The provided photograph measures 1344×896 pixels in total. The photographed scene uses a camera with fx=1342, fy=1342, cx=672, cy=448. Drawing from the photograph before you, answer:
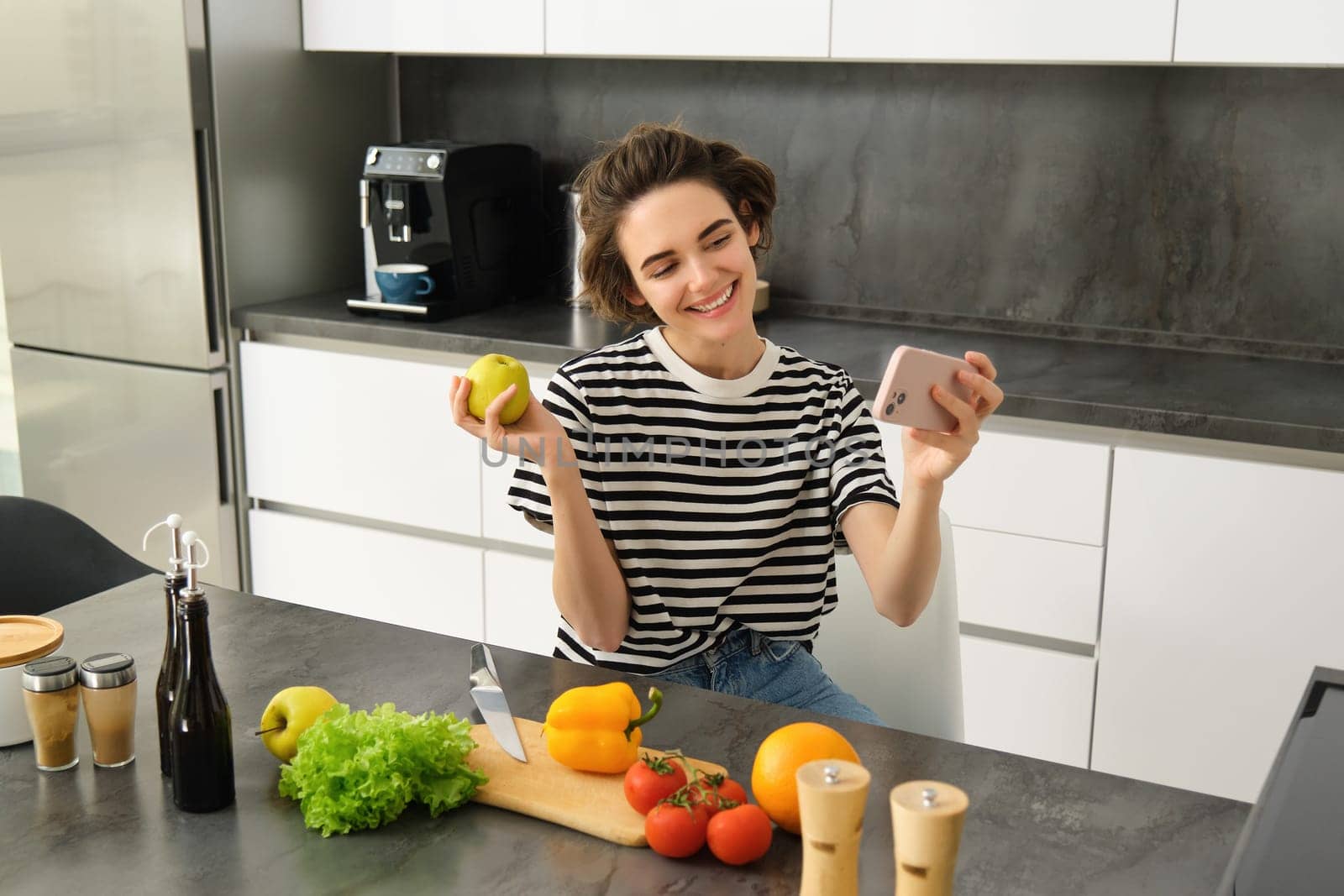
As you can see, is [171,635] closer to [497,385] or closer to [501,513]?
[497,385]

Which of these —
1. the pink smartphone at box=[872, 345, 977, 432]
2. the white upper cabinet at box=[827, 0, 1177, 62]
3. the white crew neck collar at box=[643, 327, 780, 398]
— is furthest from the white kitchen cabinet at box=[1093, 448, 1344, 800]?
the pink smartphone at box=[872, 345, 977, 432]

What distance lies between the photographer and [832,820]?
2.49ft

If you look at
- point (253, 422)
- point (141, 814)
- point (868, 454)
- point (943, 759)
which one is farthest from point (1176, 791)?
point (253, 422)

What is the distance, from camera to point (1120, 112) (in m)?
2.63

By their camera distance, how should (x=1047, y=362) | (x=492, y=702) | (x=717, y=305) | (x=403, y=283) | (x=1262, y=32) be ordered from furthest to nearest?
(x=403, y=283) → (x=1047, y=362) → (x=1262, y=32) → (x=717, y=305) → (x=492, y=702)

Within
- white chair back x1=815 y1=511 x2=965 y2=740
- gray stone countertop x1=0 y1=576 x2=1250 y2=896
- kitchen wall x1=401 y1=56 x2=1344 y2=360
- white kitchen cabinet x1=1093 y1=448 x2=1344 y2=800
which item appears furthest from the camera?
kitchen wall x1=401 y1=56 x2=1344 y2=360

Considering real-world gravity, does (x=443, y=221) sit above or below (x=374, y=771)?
above

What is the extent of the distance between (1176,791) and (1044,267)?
178 centimetres

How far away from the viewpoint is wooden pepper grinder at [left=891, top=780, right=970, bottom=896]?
0.71m

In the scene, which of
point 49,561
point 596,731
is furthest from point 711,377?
point 49,561

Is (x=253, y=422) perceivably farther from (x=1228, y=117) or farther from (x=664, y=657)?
(x=1228, y=117)

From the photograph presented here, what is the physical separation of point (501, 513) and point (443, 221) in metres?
0.65
